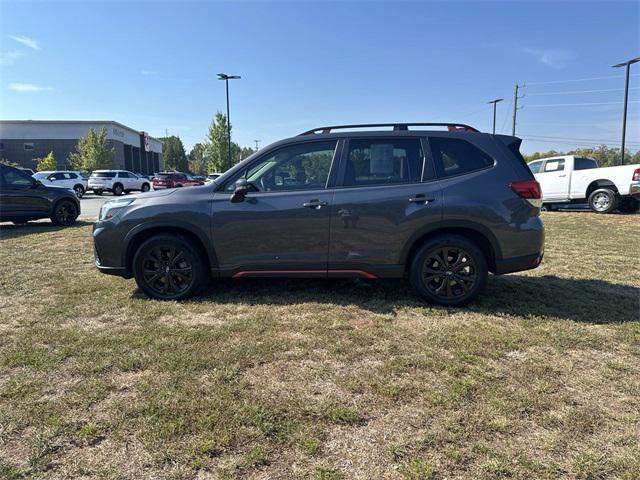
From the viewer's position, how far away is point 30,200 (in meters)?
10.5

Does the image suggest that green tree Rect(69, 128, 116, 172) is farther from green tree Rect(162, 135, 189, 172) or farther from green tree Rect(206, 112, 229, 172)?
green tree Rect(162, 135, 189, 172)

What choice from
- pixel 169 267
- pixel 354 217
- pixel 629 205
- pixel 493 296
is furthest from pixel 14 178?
pixel 629 205

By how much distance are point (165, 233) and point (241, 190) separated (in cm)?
102

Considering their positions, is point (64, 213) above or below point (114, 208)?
below

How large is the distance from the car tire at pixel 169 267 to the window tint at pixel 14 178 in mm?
7925

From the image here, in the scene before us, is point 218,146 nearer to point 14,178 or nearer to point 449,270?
point 14,178

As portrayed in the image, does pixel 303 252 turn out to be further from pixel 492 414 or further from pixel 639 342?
pixel 639 342

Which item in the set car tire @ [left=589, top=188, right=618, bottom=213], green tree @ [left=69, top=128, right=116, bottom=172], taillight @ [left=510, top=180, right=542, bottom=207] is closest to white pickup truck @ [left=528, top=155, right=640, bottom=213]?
car tire @ [left=589, top=188, right=618, bottom=213]

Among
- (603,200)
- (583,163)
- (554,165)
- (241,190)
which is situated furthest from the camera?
(554,165)

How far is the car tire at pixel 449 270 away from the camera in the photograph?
14.3 ft

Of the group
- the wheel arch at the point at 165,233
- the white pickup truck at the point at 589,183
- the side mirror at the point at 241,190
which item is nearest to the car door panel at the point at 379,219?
the side mirror at the point at 241,190

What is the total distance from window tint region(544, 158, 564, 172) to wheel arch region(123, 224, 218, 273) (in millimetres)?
13616

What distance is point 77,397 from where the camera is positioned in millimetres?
2742

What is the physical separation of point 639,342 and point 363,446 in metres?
2.82
